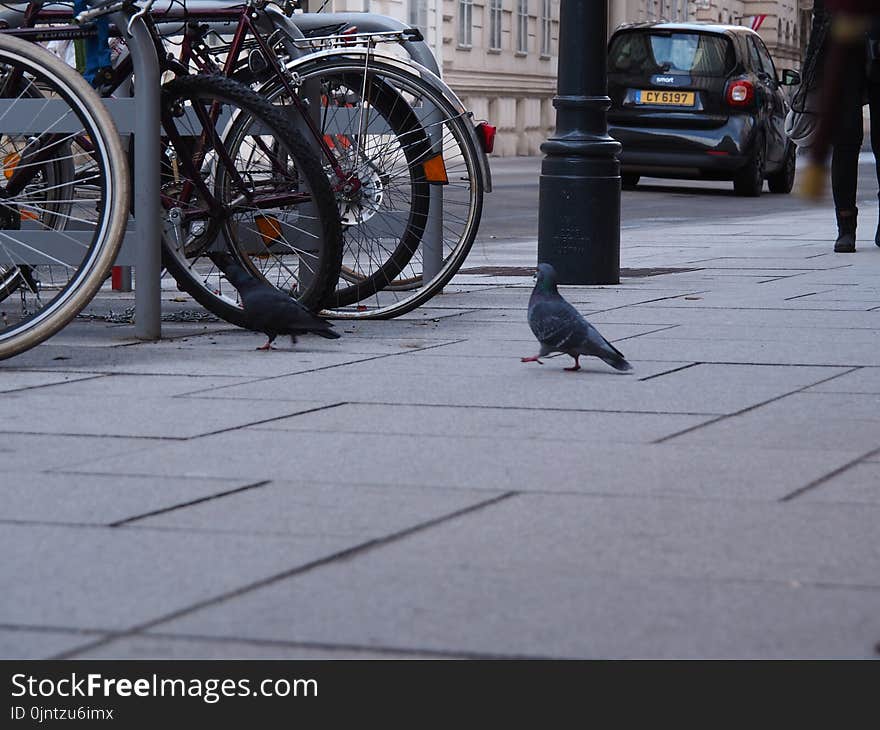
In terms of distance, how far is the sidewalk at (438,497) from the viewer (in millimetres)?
2648

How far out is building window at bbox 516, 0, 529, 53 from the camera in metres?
42.1

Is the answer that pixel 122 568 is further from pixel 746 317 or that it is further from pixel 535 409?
pixel 746 317

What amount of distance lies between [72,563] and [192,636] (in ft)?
1.70

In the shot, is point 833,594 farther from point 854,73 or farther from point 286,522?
point 854,73

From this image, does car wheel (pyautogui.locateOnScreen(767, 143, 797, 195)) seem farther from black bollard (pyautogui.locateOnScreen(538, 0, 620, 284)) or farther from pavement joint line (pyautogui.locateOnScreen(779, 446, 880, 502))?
pavement joint line (pyautogui.locateOnScreen(779, 446, 880, 502))

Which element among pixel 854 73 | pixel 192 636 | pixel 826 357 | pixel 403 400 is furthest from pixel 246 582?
pixel 826 357

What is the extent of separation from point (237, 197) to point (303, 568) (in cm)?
358

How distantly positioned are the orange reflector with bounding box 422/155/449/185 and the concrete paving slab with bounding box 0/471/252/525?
3.31 m

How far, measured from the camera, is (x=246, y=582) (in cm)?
290

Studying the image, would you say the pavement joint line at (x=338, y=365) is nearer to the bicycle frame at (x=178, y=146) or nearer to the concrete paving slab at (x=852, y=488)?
the bicycle frame at (x=178, y=146)

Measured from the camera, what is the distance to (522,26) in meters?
42.5

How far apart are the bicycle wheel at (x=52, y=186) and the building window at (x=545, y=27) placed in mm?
38159

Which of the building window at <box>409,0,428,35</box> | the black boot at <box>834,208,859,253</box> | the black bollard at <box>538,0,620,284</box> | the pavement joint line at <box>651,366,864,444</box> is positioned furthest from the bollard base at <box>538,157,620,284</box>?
the building window at <box>409,0,428,35</box>
